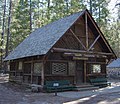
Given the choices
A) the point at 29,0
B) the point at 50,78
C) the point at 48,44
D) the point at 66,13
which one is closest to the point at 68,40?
the point at 48,44

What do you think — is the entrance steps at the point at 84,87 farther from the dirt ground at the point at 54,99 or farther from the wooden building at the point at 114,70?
the wooden building at the point at 114,70

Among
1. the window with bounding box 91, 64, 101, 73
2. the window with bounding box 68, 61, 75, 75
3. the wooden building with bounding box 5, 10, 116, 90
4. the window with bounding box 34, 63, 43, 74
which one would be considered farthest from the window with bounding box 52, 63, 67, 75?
the window with bounding box 91, 64, 101, 73

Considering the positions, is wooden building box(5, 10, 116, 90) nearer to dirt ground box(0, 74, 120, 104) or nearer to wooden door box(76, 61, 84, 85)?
wooden door box(76, 61, 84, 85)

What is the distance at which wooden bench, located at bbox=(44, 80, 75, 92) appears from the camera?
18.4 metres

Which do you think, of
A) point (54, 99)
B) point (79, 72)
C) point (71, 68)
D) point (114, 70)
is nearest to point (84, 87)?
point (79, 72)

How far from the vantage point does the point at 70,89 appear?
19.7 meters

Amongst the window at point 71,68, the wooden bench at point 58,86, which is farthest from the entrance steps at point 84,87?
the window at point 71,68

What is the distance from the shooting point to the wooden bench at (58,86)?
18406 mm

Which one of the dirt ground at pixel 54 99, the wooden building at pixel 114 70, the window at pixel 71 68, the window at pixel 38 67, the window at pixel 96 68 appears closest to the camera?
the dirt ground at pixel 54 99

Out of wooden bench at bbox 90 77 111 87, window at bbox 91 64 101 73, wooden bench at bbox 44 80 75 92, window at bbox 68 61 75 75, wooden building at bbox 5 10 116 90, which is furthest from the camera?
window at bbox 91 64 101 73

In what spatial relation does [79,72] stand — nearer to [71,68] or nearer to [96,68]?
[71,68]

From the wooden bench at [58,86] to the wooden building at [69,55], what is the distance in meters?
0.43

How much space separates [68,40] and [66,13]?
836 inches

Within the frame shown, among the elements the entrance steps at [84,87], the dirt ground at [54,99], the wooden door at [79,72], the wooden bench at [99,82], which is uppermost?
the wooden door at [79,72]
